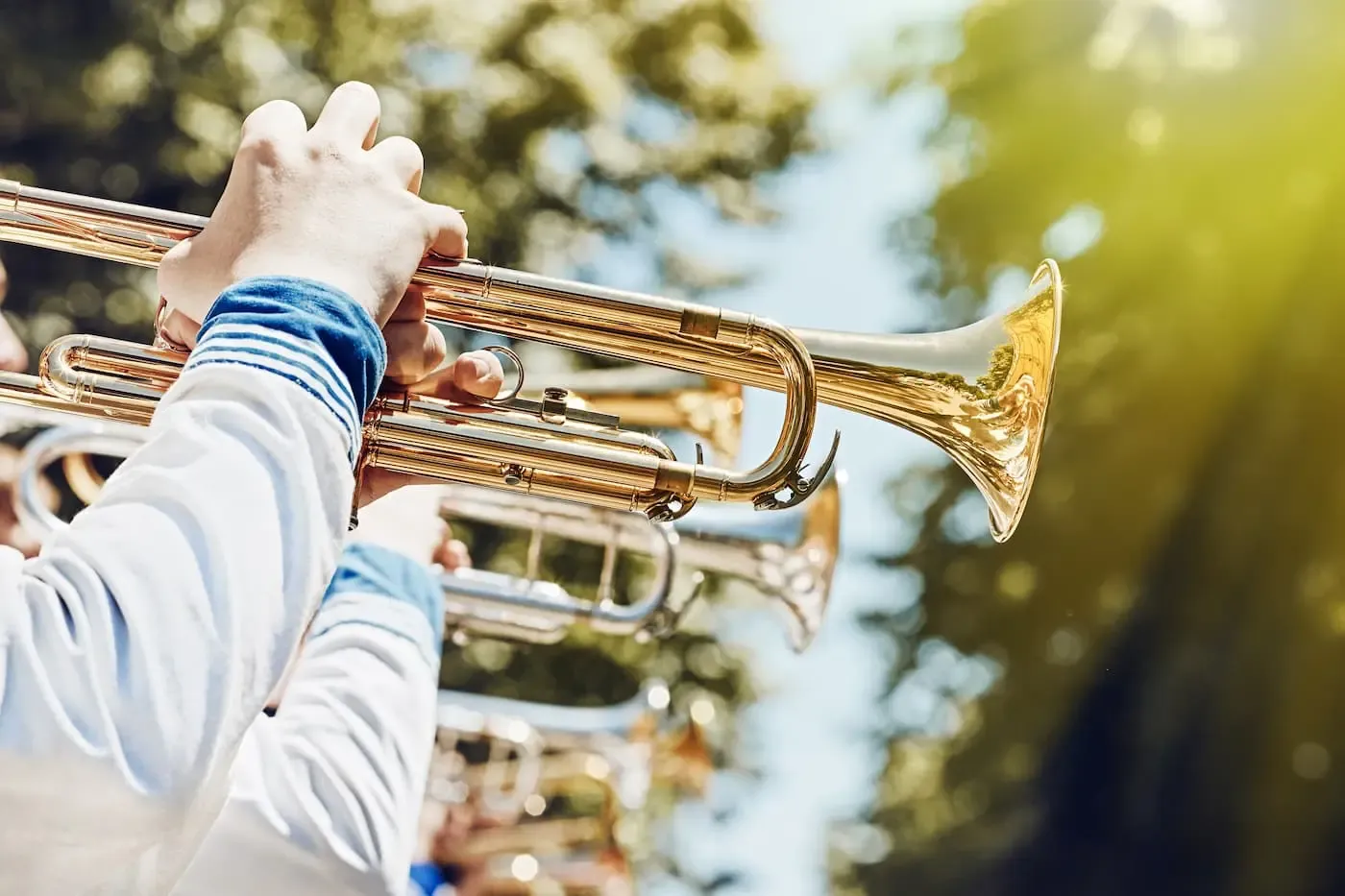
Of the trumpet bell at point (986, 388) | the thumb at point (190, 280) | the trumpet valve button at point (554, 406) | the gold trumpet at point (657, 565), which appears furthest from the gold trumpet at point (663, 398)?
the thumb at point (190, 280)

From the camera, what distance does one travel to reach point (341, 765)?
1702 mm

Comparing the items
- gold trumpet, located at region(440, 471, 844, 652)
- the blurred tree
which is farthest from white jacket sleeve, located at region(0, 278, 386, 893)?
the blurred tree

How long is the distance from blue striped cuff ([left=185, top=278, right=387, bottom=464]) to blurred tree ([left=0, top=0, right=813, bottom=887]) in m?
6.06

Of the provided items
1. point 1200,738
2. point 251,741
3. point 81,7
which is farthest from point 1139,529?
point 251,741

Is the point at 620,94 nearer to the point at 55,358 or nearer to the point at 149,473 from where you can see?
the point at 55,358

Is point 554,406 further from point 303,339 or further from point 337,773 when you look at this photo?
point 303,339

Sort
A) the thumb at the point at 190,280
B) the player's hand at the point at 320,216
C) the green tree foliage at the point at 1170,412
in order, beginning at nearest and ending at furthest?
the player's hand at the point at 320,216 < the thumb at the point at 190,280 < the green tree foliage at the point at 1170,412

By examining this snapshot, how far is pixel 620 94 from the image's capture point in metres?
8.20

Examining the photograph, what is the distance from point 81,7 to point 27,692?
688cm

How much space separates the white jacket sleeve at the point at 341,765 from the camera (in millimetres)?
1591

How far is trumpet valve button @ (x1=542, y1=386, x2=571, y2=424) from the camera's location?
7.39ft

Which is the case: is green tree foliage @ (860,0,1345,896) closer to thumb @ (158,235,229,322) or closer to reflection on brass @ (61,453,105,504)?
reflection on brass @ (61,453,105,504)

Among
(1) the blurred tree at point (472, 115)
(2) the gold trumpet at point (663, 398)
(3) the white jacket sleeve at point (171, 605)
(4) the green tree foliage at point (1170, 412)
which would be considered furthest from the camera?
(4) the green tree foliage at point (1170, 412)

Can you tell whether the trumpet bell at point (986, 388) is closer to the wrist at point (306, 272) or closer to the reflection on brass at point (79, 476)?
the wrist at point (306, 272)
